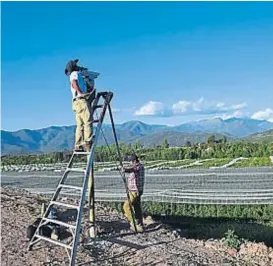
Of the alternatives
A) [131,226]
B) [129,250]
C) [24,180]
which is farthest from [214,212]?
[24,180]

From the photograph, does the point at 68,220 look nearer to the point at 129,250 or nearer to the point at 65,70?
the point at 129,250

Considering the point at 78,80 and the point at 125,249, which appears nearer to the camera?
the point at 78,80

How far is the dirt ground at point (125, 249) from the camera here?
232 inches

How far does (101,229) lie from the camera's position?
7062 mm

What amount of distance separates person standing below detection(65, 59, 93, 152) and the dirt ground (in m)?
1.28

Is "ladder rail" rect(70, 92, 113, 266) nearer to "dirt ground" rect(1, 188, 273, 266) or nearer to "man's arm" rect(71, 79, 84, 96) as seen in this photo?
"man's arm" rect(71, 79, 84, 96)

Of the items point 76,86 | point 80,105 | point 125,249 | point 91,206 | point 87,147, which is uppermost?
point 76,86

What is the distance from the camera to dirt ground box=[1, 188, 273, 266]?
5902 millimetres

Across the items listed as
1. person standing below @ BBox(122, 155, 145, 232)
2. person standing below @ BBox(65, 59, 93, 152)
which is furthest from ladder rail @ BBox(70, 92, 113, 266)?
person standing below @ BBox(122, 155, 145, 232)

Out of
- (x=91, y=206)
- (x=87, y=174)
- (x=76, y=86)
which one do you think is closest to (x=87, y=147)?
(x=87, y=174)

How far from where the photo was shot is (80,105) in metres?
6.00

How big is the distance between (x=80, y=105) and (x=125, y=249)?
186 cm

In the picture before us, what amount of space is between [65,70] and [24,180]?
59.2 feet

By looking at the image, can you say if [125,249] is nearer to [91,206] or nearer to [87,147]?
[91,206]
